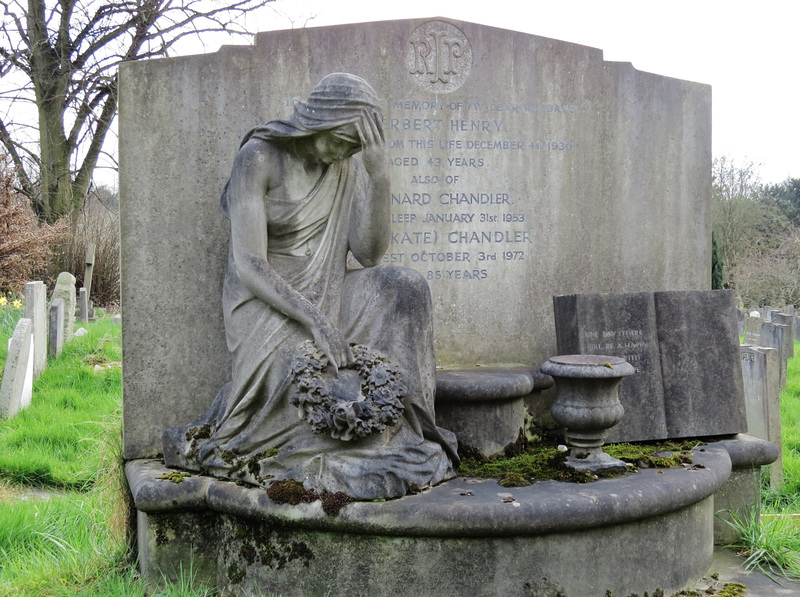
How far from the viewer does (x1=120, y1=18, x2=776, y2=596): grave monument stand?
2965 mm

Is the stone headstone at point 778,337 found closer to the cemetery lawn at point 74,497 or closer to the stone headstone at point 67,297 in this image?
the cemetery lawn at point 74,497

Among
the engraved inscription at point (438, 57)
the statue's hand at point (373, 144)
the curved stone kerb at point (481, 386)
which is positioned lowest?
the curved stone kerb at point (481, 386)

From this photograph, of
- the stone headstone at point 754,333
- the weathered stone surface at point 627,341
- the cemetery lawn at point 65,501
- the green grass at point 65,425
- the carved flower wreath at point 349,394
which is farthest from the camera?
the stone headstone at point 754,333

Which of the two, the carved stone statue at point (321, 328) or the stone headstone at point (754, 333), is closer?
the carved stone statue at point (321, 328)

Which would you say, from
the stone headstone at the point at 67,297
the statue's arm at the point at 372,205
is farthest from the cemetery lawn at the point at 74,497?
the stone headstone at the point at 67,297

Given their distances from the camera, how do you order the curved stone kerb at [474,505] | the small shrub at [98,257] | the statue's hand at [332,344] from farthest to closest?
the small shrub at [98,257] < the statue's hand at [332,344] < the curved stone kerb at [474,505]

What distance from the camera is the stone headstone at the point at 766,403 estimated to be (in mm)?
5293

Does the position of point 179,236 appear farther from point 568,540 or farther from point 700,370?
point 700,370

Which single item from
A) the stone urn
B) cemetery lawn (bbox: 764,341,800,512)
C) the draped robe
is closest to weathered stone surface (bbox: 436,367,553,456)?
the draped robe

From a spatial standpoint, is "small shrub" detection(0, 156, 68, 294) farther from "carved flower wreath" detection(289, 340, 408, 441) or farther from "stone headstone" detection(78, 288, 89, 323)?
"carved flower wreath" detection(289, 340, 408, 441)

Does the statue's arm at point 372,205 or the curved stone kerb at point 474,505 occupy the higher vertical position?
the statue's arm at point 372,205

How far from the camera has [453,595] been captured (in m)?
2.93

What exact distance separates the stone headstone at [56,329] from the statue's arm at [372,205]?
7.03 meters

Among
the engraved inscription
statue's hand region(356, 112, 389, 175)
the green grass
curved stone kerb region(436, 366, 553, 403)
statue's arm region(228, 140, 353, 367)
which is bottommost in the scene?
the green grass
